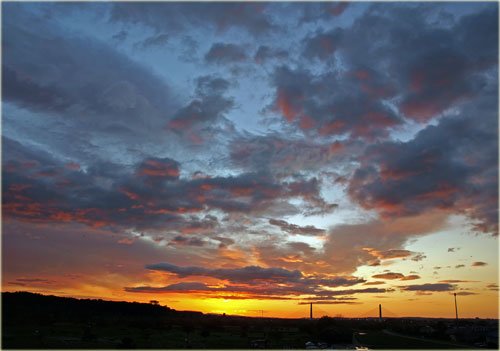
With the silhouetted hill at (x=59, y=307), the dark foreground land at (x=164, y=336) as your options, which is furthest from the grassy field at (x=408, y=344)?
the silhouetted hill at (x=59, y=307)

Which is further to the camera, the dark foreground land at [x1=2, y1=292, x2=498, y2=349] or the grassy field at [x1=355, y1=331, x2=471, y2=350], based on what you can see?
the grassy field at [x1=355, y1=331, x2=471, y2=350]

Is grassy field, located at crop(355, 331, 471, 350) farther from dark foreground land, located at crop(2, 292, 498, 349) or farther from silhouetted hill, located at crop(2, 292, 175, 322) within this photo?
silhouetted hill, located at crop(2, 292, 175, 322)

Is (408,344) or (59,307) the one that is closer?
(408,344)

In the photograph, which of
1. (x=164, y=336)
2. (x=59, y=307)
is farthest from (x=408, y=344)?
(x=59, y=307)

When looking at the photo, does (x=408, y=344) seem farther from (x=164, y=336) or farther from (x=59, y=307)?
(x=59, y=307)

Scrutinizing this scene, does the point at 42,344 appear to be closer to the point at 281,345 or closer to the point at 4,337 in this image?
the point at 4,337

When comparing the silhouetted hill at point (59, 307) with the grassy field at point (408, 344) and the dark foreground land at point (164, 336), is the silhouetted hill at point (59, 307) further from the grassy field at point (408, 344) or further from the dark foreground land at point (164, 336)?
the grassy field at point (408, 344)

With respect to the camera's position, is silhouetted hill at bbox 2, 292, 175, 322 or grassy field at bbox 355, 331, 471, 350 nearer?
grassy field at bbox 355, 331, 471, 350

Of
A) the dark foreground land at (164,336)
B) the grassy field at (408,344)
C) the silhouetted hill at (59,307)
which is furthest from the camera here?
A: the silhouetted hill at (59,307)

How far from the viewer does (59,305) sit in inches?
6481

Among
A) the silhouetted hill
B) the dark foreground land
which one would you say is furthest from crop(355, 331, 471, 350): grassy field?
the silhouetted hill

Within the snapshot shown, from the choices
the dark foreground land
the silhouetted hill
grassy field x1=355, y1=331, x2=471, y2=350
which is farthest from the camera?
the silhouetted hill

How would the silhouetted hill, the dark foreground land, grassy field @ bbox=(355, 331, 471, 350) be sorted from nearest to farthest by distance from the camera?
the dark foreground land < grassy field @ bbox=(355, 331, 471, 350) < the silhouetted hill

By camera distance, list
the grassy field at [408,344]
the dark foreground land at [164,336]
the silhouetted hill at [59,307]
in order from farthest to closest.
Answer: the silhouetted hill at [59,307]
the grassy field at [408,344]
the dark foreground land at [164,336]
